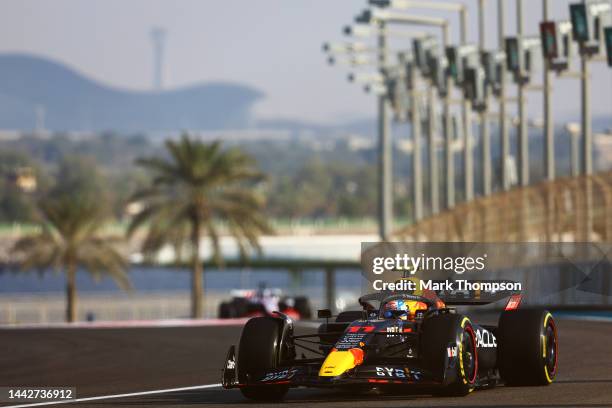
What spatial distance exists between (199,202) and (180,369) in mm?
40600

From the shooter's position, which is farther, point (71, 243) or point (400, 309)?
point (71, 243)

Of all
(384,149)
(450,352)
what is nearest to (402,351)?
(450,352)

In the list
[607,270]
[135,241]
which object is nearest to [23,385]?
[607,270]

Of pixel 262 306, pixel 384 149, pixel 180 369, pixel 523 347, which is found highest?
pixel 384 149

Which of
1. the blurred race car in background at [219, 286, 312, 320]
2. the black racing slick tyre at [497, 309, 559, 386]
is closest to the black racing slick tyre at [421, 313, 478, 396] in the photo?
the black racing slick tyre at [497, 309, 559, 386]

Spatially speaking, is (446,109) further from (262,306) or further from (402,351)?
(402,351)

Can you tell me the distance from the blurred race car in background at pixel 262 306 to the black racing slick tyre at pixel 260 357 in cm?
2610

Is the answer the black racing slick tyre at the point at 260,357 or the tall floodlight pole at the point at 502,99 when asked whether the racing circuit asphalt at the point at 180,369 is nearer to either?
the black racing slick tyre at the point at 260,357

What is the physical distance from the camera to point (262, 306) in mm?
41562

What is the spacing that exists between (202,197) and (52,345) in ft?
112

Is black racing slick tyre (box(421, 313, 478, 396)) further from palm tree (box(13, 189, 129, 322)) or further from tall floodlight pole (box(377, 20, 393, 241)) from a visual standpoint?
tall floodlight pole (box(377, 20, 393, 241))

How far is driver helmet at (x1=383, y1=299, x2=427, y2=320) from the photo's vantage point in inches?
578

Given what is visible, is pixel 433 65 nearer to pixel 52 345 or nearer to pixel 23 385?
pixel 52 345

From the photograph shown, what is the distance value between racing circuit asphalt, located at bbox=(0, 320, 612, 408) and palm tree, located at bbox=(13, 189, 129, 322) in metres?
30.7
